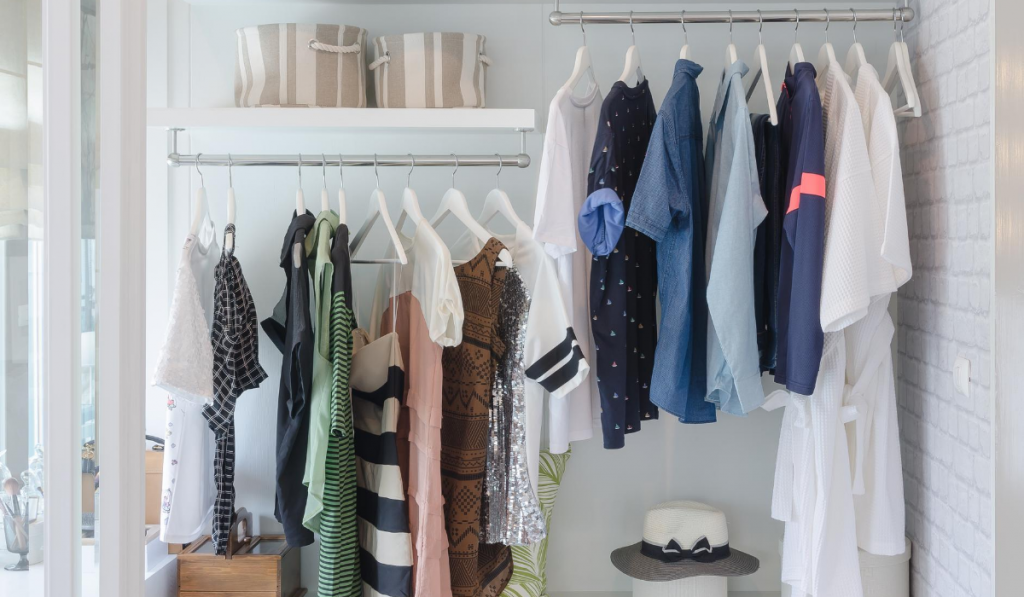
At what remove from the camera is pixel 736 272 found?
5.29 ft

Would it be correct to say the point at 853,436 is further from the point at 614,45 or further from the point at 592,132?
the point at 614,45

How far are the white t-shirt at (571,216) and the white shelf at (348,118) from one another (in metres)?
0.11

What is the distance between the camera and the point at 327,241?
1.68 meters

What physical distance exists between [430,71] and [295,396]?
2.70ft

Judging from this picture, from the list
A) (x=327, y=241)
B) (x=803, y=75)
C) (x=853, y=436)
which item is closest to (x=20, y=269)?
(x=327, y=241)

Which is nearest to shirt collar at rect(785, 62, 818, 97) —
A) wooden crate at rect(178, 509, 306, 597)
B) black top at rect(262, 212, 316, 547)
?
black top at rect(262, 212, 316, 547)

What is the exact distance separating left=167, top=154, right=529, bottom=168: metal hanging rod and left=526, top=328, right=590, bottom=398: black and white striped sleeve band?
0.50 metres

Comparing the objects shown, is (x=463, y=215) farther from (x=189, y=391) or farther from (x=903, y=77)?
(x=903, y=77)

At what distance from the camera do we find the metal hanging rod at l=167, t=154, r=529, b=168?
1888mm

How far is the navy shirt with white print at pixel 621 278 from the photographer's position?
173cm

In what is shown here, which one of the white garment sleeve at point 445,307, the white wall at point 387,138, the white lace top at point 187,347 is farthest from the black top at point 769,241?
the white lace top at point 187,347

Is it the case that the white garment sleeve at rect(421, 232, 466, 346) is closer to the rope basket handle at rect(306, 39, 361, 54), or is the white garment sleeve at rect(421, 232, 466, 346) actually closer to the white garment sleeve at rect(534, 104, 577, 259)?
the white garment sleeve at rect(534, 104, 577, 259)

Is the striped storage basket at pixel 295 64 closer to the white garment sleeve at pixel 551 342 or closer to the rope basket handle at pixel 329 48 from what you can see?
the rope basket handle at pixel 329 48

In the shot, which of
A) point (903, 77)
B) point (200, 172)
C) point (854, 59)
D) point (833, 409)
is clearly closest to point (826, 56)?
point (854, 59)
